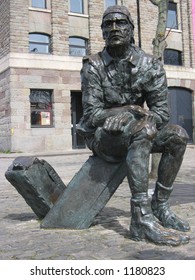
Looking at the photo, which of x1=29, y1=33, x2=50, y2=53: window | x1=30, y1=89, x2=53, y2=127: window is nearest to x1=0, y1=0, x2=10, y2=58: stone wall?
x1=29, y1=33, x2=50, y2=53: window

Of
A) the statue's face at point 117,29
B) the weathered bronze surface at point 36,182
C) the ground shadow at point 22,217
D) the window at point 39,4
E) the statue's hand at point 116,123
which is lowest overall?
the ground shadow at point 22,217

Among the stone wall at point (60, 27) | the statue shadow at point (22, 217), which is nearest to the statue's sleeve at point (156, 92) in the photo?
the statue shadow at point (22, 217)

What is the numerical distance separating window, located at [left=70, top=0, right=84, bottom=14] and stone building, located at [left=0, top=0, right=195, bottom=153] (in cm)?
5

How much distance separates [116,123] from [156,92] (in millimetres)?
614

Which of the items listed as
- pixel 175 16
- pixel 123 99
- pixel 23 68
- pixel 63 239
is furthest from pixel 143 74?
pixel 175 16

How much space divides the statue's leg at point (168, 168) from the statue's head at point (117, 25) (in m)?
0.90

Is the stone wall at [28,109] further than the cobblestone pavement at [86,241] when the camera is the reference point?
Yes

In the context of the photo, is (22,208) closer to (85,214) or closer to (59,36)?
(85,214)

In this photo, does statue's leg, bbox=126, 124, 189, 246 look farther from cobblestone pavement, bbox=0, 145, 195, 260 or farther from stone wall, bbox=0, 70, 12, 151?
stone wall, bbox=0, 70, 12, 151

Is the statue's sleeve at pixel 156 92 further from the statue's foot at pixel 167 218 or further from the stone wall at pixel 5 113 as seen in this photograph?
the stone wall at pixel 5 113

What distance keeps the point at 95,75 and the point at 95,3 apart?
2056 centimetres

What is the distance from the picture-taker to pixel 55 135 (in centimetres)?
2167

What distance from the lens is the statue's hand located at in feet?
11.7

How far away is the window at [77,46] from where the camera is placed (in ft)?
74.6
